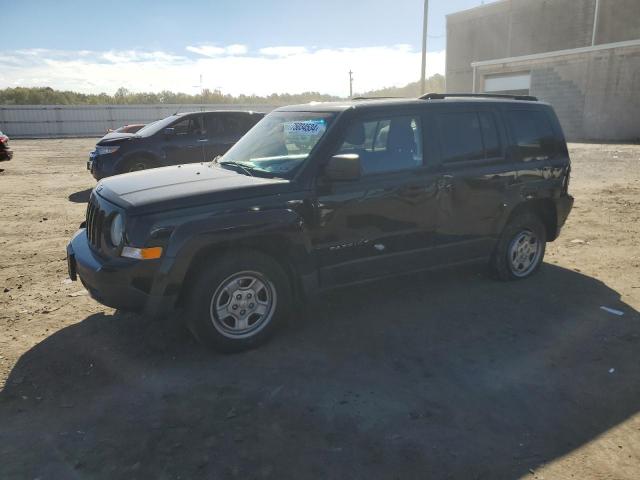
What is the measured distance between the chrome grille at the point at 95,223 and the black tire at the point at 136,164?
6640 millimetres

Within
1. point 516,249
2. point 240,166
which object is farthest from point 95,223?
point 516,249

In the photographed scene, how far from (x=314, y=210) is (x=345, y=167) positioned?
422mm

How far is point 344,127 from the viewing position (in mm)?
4184

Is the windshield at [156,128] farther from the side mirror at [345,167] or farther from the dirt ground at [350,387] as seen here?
the side mirror at [345,167]

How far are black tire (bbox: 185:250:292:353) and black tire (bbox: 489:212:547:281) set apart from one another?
8.24 ft

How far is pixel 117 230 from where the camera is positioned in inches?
144

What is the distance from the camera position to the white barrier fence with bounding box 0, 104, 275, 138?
35.2 meters

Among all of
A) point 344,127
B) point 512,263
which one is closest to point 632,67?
point 512,263

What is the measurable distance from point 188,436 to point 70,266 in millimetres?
1966

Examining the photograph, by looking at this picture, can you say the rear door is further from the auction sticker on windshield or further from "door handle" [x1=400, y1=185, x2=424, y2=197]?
the auction sticker on windshield

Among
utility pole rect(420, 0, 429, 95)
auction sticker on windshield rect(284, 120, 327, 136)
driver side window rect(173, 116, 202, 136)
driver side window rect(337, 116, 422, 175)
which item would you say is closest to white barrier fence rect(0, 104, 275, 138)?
utility pole rect(420, 0, 429, 95)

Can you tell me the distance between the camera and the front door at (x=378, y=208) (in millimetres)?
4090

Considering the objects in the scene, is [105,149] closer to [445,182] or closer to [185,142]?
[185,142]

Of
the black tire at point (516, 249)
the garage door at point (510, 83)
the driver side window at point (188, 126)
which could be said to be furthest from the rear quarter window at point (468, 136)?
the garage door at point (510, 83)
